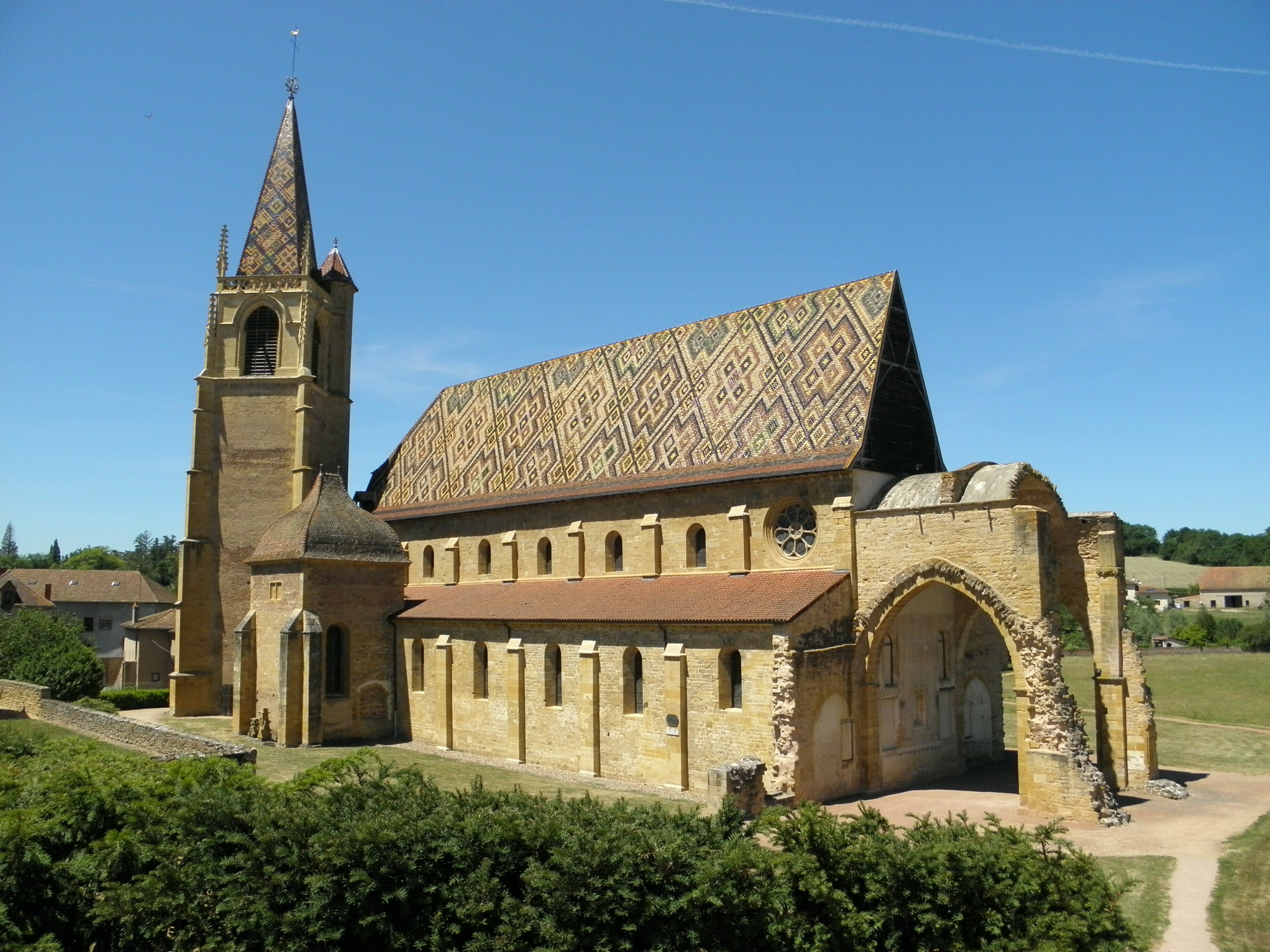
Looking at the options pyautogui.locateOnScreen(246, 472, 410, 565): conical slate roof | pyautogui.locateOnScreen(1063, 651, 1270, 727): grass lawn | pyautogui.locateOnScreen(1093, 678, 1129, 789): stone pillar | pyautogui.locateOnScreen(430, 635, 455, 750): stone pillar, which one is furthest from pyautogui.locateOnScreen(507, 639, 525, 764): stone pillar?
pyautogui.locateOnScreen(1063, 651, 1270, 727): grass lawn

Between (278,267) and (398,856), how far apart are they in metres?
33.4

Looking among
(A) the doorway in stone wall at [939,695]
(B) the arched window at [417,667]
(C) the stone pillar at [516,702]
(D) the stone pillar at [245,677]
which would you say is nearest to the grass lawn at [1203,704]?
(A) the doorway in stone wall at [939,695]

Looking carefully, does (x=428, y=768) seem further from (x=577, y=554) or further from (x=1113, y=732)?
(x=1113, y=732)

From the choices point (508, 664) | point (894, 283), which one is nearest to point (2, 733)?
Result: point (508, 664)

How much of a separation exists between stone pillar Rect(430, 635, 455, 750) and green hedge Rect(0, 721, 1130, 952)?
16174 millimetres

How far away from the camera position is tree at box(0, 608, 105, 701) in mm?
36750

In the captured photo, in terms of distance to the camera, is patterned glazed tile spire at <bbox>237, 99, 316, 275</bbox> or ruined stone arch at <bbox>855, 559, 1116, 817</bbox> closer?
ruined stone arch at <bbox>855, 559, 1116, 817</bbox>

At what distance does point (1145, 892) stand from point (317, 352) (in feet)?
115

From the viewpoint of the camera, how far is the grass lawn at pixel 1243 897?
13227 millimetres

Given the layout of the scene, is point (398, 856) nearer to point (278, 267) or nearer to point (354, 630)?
point (354, 630)

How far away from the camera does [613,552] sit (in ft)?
94.9

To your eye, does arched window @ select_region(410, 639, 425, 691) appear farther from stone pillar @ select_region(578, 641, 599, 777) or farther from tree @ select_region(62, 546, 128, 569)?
tree @ select_region(62, 546, 128, 569)

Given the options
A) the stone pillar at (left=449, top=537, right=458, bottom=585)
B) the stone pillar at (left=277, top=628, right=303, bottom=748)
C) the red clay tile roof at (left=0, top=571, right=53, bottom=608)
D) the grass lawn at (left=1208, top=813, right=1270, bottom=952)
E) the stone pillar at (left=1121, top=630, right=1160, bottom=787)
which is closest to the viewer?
the grass lawn at (left=1208, top=813, right=1270, bottom=952)

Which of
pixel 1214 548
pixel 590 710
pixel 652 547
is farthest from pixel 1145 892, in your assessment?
pixel 1214 548
